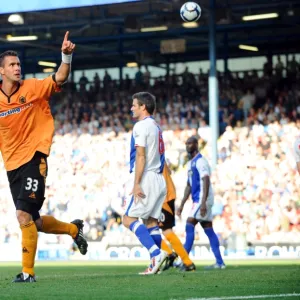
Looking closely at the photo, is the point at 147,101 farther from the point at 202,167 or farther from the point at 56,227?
the point at 202,167

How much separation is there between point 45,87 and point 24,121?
426 millimetres

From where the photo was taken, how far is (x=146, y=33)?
109 ft

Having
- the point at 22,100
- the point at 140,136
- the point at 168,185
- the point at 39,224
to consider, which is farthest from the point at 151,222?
the point at 22,100

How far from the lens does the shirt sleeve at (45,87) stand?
380 inches

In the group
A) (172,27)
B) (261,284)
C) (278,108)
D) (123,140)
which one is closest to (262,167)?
(278,108)

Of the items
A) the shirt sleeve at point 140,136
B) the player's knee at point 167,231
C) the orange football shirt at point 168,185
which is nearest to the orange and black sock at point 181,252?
the player's knee at point 167,231

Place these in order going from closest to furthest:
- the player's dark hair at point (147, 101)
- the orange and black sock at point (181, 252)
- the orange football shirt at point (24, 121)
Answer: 1. the orange football shirt at point (24, 121)
2. the player's dark hair at point (147, 101)
3. the orange and black sock at point (181, 252)

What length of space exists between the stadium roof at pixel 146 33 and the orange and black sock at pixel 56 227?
17.4 m

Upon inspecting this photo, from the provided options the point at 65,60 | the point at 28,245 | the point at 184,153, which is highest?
the point at 184,153

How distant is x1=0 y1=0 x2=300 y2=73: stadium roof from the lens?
3000 centimetres

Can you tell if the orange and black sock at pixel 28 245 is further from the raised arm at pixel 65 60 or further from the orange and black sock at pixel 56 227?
the raised arm at pixel 65 60

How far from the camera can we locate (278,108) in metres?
27.1

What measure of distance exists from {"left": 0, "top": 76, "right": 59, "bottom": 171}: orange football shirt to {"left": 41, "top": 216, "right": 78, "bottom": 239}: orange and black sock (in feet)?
2.89

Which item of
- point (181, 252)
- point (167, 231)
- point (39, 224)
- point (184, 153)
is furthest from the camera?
point (184, 153)
